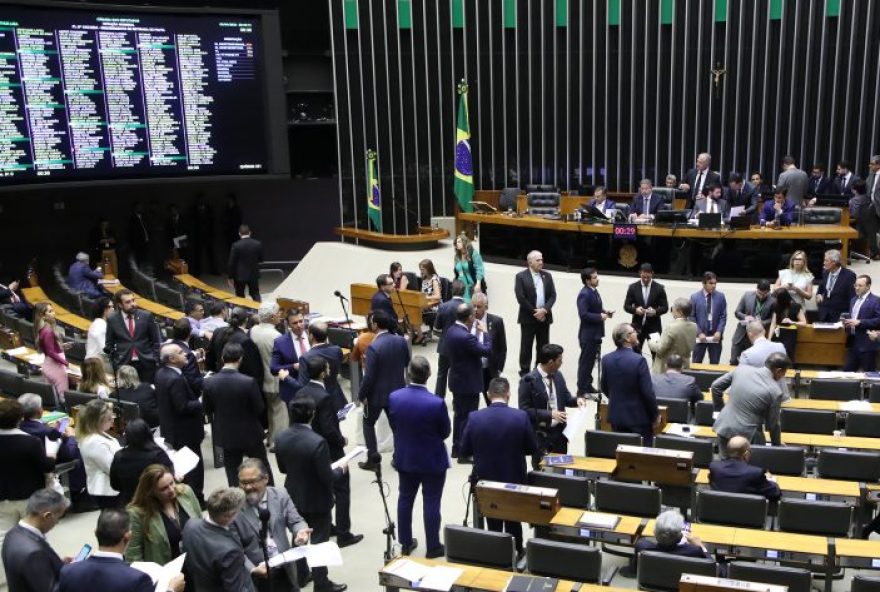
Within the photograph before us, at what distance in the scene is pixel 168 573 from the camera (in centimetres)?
407

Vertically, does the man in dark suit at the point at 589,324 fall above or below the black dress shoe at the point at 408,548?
above

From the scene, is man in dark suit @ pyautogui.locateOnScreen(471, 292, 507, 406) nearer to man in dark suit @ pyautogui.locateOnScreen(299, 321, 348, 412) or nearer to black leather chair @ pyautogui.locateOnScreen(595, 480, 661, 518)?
man in dark suit @ pyautogui.locateOnScreen(299, 321, 348, 412)

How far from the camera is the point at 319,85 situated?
17.0m

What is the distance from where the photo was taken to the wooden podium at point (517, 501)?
526 centimetres

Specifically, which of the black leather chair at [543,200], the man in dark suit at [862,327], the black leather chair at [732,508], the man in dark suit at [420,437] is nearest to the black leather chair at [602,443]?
the black leather chair at [732,508]

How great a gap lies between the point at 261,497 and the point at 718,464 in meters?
2.81

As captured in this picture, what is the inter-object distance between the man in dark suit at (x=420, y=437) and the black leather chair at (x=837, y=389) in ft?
12.5

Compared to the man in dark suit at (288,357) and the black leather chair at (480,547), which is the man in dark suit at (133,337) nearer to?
the man in dark suit at (288,357)

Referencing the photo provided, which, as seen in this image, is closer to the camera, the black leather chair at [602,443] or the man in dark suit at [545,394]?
the man in dark suit at [545,394]

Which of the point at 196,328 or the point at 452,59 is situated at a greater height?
the point at 452,59

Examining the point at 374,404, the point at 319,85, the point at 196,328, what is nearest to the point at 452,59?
the point at 319,85

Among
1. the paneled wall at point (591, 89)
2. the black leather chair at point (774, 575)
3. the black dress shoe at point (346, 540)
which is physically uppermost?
the paneled wall at point (591, 89)

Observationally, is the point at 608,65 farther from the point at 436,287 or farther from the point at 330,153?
the point at 436,287

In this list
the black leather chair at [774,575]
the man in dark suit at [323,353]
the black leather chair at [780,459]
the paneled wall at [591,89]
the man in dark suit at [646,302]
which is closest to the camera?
the black leather chair at [774,575]
